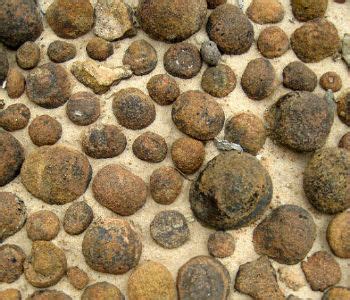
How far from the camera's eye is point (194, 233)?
8.35 ft

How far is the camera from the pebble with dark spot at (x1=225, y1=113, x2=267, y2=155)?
266 centimetres

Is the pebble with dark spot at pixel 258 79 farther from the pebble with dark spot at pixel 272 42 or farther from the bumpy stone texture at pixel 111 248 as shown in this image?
the bumpy stone texture at pixel 111 248

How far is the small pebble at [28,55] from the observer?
2.79m

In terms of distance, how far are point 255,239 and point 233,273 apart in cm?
21

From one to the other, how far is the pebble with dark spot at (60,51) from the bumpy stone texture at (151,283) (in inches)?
50.8

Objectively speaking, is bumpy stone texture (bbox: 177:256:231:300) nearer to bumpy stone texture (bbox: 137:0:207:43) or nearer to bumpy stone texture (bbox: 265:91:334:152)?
bumpy stone texture (bbox: 265:91:334:152)

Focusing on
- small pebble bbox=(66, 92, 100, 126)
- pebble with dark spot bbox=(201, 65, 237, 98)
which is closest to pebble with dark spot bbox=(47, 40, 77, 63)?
small pebble bbox=(66, 92, 100, 126)

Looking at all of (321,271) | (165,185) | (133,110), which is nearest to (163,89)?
(133,110)

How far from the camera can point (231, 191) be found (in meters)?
2.39

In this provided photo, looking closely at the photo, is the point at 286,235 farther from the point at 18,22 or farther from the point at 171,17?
the point at 18,22

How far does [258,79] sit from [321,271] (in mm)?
1097

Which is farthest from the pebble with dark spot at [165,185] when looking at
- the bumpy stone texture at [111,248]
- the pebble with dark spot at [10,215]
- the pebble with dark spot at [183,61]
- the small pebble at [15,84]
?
the small pebble at [15,84]

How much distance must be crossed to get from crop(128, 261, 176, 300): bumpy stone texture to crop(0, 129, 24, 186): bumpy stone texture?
33.6 inches

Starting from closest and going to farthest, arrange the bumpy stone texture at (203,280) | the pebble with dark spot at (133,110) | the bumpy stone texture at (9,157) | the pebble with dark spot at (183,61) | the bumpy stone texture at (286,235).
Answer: the bumpy stone texture at (203,280) → the bumpy stone texture at (286,235) → the bumpy stone texture at (9,157) → the pebble with dark spot at (133,110) → the pebble with dark spot at (183,61)
